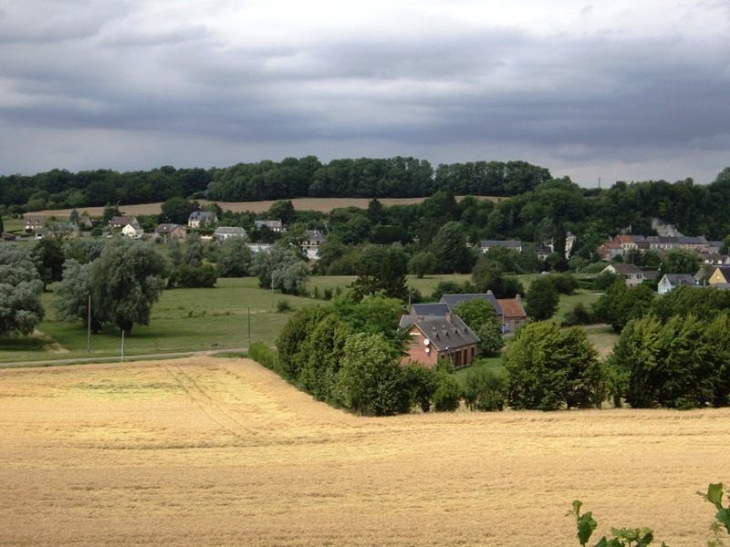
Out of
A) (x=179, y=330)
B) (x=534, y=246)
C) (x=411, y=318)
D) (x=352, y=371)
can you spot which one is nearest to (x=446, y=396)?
(x=352, y=371)

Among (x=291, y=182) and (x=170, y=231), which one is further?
(x=291, y=182)

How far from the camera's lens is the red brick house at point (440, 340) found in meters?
56.2

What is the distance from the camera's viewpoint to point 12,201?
525 feet

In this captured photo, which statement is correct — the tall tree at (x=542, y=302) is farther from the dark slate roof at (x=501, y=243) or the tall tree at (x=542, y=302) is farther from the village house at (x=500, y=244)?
the dark slate roof at (x=501, y=243)

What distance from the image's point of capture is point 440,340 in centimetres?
5769

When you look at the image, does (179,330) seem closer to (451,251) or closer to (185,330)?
(185,330)

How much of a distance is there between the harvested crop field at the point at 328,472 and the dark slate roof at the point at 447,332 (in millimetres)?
19727

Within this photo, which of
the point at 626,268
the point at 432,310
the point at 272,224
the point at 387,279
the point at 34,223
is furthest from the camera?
the point at 272,224

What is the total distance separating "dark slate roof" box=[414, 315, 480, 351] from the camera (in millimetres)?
57053

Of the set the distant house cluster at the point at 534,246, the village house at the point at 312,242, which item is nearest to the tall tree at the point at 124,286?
the village house at the point at 312,242

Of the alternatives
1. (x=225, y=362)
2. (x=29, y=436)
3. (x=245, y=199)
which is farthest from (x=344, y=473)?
(x=245, y=199)

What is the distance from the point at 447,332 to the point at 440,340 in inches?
82.0

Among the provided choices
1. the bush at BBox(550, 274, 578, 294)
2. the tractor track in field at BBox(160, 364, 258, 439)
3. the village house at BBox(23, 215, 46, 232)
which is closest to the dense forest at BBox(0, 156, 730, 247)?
the village house at BBox(23, 215, 46, 232)

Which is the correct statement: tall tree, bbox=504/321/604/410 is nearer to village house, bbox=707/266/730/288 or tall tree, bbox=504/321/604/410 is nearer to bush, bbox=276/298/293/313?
bush, bbox=276/298/293/313
